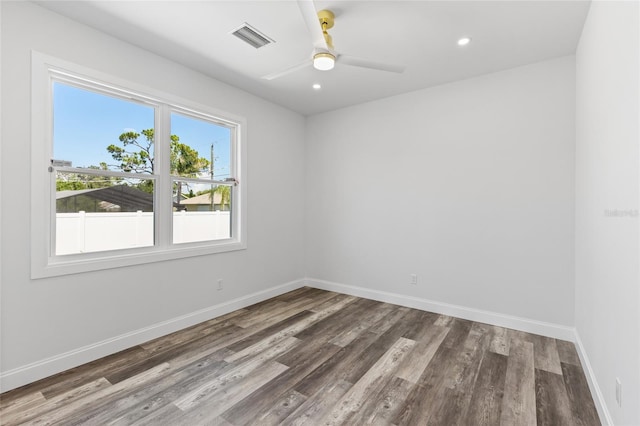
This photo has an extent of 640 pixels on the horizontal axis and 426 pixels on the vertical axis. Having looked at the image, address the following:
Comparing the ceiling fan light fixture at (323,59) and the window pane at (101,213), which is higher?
the ceiling fan light fixture at (323,59)

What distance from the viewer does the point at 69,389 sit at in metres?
2.04

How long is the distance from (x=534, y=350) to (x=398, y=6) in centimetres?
316

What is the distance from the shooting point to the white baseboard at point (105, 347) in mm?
2047

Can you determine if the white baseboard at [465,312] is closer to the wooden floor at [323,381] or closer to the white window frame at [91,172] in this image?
the wooden floor at [323,381]

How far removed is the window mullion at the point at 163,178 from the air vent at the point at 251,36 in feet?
3.68

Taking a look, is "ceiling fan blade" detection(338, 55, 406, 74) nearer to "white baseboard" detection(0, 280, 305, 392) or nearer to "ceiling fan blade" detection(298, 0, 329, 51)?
"ceiling fan blade" detection(298, 0, 329, 51)

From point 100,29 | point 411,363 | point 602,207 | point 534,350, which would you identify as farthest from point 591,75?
point 100,29

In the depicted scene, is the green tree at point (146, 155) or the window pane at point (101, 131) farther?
the green tree at point (146, 155)

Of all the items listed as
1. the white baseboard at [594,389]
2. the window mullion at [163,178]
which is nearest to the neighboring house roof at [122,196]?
the window mullion at [163,178]

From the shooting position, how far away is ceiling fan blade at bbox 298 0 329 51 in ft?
5.47

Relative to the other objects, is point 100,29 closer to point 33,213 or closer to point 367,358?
point 33,213

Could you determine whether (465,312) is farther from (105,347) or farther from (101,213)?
(101,213)

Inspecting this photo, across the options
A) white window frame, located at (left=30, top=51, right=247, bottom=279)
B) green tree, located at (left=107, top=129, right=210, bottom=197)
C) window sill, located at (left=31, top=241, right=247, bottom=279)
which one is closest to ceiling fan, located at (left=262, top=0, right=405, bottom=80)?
white window frame, located at (left=30, top=51, right=247, bottom=279)

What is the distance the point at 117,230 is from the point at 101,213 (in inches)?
8.0
